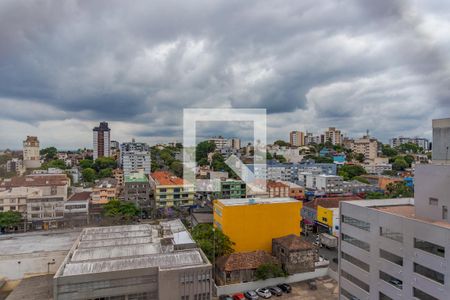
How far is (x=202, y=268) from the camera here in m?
8.64

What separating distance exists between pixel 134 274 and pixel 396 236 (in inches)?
265

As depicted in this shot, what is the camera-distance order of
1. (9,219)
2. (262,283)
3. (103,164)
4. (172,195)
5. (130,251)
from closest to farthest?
(130,251)
(262,283)
(9,219)
(172,195)
(103,164)

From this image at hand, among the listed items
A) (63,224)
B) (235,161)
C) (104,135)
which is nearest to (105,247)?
(63,224)

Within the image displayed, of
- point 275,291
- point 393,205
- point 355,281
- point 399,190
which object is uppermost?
point 393,205

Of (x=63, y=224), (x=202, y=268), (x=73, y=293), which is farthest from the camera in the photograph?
(x=63, y=224)

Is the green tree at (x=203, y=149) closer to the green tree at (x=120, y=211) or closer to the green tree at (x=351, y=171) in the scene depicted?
the green tree at (x=351, y=171)

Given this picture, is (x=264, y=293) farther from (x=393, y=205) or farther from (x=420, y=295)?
(x=420, y=295)

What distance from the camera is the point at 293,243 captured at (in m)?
12.1

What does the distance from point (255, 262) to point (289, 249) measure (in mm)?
1517

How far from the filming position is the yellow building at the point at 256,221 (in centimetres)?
1314

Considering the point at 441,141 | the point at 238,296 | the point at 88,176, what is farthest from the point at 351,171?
the point at 88,176

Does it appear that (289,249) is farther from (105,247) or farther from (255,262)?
(105,247)

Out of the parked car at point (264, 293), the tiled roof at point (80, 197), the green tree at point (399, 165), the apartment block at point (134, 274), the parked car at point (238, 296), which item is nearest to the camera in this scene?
the apartment block at point (134, 274)

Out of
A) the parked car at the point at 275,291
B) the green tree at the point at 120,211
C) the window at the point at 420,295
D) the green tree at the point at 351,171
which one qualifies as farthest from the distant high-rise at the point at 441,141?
the green tree at the point at 351,171
